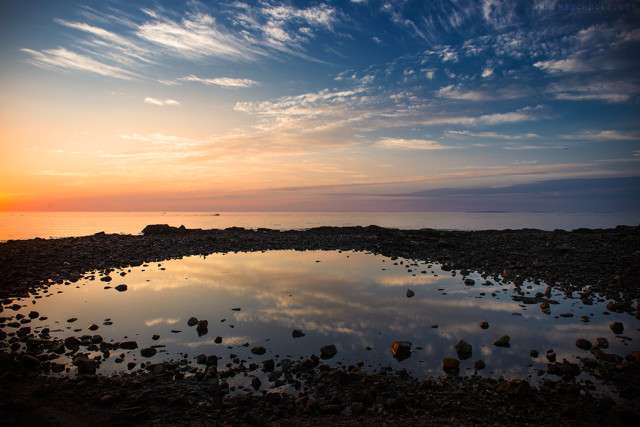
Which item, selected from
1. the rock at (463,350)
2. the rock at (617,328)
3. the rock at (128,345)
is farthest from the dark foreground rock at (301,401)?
the rock at (617,328)

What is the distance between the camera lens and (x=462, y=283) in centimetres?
1717

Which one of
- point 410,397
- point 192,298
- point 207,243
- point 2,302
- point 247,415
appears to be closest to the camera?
point 247,415

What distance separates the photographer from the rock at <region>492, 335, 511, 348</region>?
29.8 ft

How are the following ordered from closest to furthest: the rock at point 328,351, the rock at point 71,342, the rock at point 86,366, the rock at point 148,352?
the rock at point 86,366, the rock at point 328,351, the rock at point 148,352, the rock at point 71,342

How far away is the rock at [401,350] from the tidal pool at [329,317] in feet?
0.41

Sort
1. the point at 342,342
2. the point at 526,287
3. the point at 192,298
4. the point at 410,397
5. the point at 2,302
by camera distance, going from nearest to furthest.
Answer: the point at 410,397 → the point at 342,342 → the point at 2,302 → the point at 192,298 → the point at 526,287

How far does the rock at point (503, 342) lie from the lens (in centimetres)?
908

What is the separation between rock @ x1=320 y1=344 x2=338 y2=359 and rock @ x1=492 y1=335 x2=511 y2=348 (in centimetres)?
496

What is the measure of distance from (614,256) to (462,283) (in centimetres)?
1241

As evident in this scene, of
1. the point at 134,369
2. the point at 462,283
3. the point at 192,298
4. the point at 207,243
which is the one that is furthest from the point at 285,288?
the point at 207,243

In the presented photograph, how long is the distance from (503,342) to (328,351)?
17.7 ft

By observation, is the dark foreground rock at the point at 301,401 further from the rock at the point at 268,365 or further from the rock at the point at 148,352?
the rock at the point at 148,352

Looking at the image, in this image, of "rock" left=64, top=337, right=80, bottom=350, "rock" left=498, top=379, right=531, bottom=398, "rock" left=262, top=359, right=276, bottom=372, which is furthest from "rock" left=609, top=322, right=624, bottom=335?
"rock" left=64, top=337, right=80, bottom=350

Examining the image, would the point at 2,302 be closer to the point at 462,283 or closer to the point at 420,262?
the point at 462,283
